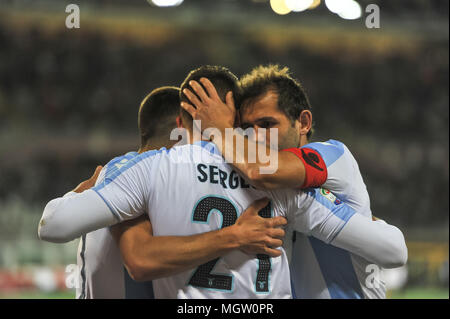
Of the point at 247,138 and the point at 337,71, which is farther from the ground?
the point at 337,71

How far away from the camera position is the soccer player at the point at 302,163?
239 cm

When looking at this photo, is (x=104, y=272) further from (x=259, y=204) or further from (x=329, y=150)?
(x=329, y=150)

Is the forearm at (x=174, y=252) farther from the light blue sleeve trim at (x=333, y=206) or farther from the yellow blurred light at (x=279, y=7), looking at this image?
the yellow blurred light at (x=279, y=7)

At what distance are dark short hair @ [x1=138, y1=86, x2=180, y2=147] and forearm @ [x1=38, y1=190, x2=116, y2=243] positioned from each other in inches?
29.3

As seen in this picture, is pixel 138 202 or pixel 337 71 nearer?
pixel 138 202

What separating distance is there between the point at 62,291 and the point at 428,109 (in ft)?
43.7

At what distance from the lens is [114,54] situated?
17.5 meters

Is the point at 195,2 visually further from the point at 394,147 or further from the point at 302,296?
the point at 302,296

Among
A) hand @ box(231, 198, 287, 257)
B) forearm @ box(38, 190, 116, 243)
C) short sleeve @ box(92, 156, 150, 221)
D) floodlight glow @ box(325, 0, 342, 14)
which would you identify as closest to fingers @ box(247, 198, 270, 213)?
hand @ box(231, 198, 287, 257)

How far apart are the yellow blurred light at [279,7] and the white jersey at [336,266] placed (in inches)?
639

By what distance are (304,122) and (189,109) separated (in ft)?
2.10

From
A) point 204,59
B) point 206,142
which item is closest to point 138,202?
point 206,142

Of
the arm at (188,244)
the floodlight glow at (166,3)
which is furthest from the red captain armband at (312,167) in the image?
the floodlight glow at (166,3)

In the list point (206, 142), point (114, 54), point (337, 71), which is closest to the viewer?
point (206, 142)
